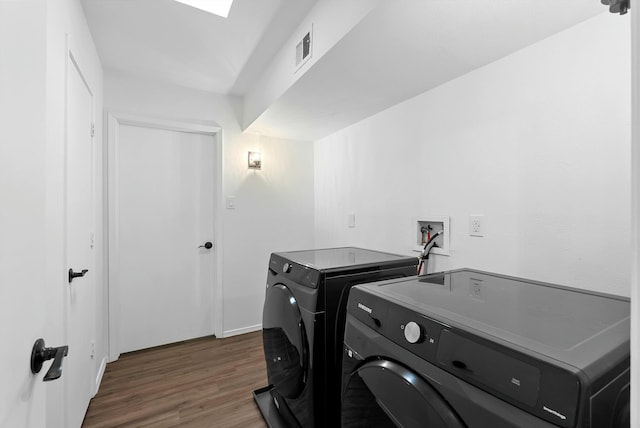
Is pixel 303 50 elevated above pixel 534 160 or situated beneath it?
elevated above

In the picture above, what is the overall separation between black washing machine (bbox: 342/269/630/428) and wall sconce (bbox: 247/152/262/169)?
2.19m

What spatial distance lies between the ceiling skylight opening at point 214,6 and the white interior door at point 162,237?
4.36ft

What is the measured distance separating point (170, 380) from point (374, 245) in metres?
1.83

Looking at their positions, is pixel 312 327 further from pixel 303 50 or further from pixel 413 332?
pixel 303 50

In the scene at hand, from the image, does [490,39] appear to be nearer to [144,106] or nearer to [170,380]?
[144,106]

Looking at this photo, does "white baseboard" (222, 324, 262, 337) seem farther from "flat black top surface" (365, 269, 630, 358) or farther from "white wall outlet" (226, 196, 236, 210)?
"flat black top surface" (365, 269, 630, 358)

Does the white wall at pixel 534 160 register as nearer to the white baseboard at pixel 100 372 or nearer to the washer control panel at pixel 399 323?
the washer control panel at pixel 399 323

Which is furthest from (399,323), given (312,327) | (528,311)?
(312,327)

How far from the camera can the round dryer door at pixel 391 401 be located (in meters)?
0.60

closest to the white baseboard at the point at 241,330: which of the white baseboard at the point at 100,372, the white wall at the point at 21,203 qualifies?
the white baseboard at the point at 100,372

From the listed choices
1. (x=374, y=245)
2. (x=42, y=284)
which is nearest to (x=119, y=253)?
(x=42, y=284)

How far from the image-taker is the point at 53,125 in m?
1.18

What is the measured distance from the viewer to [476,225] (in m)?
1.50

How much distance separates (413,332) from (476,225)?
1.02m
